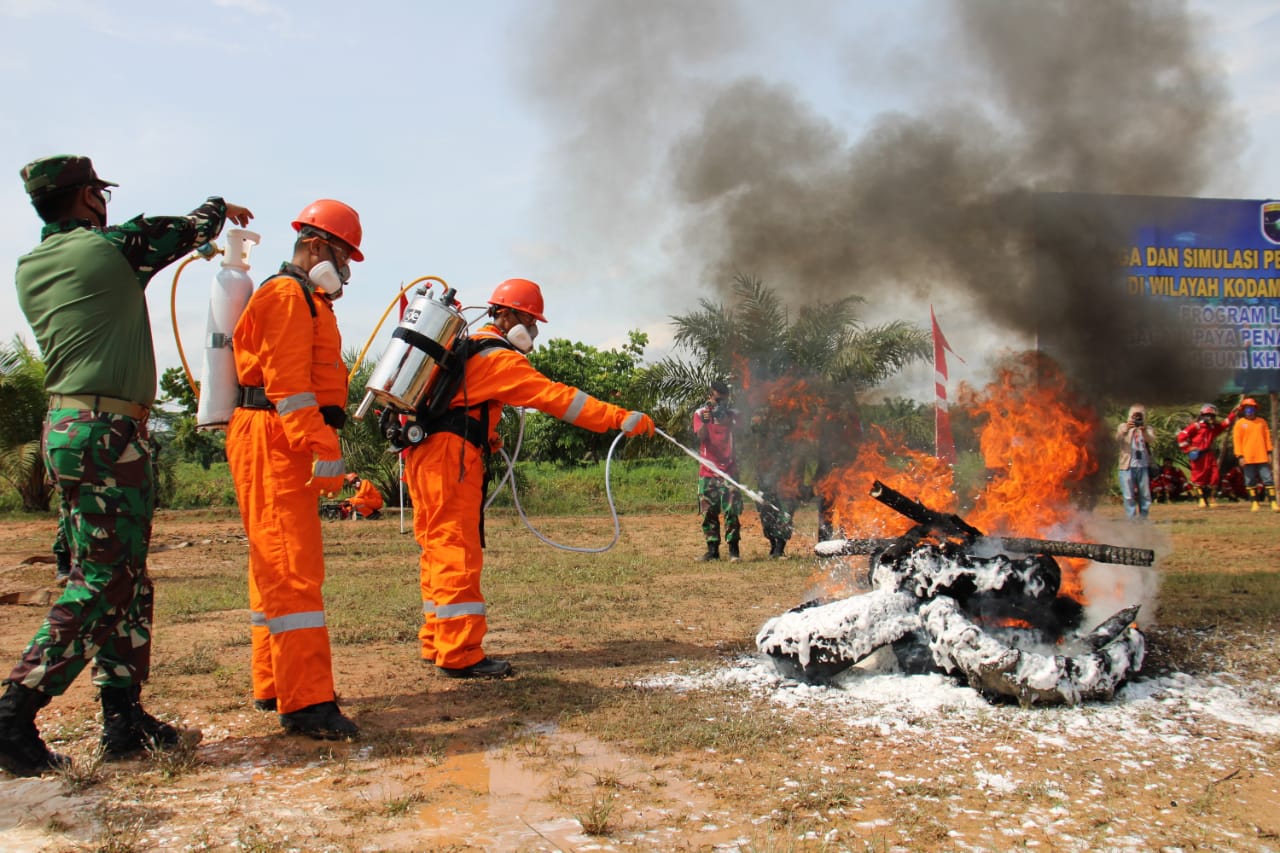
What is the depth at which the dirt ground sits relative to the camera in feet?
10.4

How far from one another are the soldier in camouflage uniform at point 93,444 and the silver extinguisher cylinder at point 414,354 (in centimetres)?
126

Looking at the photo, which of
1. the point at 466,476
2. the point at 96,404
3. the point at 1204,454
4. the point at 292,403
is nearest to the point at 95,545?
the point at 96,404

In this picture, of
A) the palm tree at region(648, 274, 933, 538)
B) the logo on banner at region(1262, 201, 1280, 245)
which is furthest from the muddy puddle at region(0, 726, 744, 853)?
the logo on banner at region(1262, 201, 1280, 245)

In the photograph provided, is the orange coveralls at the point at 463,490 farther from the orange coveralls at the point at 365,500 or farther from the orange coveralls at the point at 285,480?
the orange coveralls at the point at 365,500

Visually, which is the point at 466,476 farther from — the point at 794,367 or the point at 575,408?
the point at 794,367

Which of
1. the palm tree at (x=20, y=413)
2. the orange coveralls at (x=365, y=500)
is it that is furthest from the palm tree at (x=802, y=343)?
the palm tree at (x=20, y=413)

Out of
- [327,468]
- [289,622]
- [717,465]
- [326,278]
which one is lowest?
[289,622]

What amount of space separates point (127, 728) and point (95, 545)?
848 millimetres

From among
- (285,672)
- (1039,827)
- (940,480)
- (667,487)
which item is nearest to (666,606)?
(940,480)

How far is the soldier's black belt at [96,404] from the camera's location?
3830mm

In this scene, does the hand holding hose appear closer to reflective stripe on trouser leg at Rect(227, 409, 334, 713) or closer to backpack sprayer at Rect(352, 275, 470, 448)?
backpack sprayer at Rect(352, 275, 470, 448)

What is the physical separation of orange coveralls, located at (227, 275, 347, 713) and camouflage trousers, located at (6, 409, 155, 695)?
1.50 feet

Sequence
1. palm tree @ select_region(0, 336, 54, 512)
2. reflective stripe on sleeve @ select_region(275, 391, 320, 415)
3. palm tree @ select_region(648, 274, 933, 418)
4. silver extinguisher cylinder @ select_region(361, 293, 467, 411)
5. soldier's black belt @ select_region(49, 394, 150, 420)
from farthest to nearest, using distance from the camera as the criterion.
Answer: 1. palm tree @ select_region(0, 336, 54, 512)
2. palm tree @ select_region(648, 274, 933, 418)
3. silver extinguisher cylinder @ select_region(361, 293, 467, 411)
4. reflective stripe on sleeve @ select_region(275, 391, 320, 415)
5. soldier's black belt @ select_region(49, 394, 150, 420)

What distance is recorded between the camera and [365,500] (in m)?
17.8
